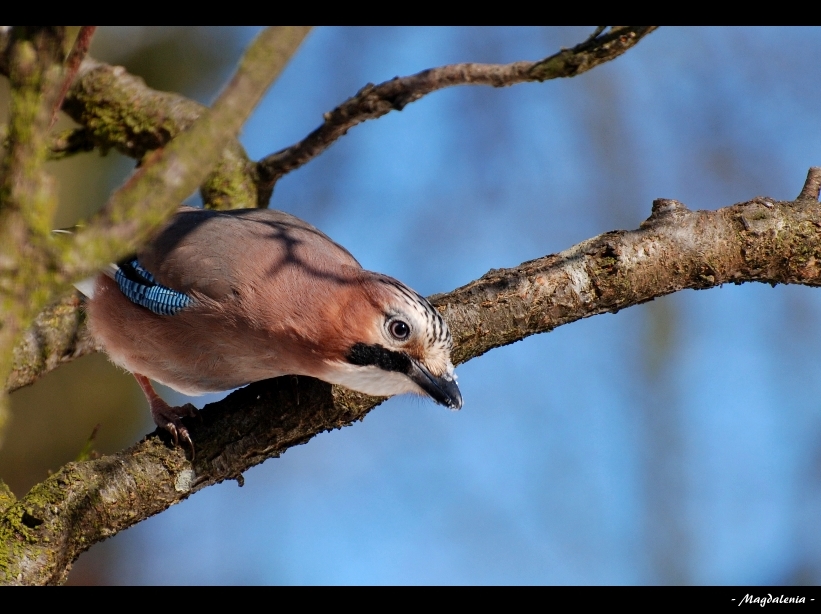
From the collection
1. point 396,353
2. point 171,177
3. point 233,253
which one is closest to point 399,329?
point 396,353

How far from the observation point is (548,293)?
393 cm

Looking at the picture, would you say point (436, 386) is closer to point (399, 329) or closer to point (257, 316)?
point (399, 329)

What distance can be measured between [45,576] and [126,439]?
446cm

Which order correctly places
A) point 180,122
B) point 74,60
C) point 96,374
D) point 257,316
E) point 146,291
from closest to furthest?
point 74,60
point 257,316
point 146,291
point 180,122
point 96,374

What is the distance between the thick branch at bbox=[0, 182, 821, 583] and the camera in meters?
3.68

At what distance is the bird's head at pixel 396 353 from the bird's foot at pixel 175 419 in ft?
2.44

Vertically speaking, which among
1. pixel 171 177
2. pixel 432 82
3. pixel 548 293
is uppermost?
pixel 432 82

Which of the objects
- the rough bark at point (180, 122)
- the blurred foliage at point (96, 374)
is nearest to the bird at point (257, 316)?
the rough bark at point (180, 122)

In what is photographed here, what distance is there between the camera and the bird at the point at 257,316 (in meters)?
3.86

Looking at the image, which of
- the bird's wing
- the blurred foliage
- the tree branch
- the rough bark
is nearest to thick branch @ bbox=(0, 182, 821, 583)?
the bird's wing

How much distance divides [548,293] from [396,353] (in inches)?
32.7

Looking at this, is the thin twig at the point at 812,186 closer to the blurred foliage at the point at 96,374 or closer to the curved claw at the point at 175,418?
the curved claw at the point at 175,418

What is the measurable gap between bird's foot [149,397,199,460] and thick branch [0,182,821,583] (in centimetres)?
5

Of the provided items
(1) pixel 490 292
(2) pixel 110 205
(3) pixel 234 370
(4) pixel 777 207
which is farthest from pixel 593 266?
(2) pixel 110 205
